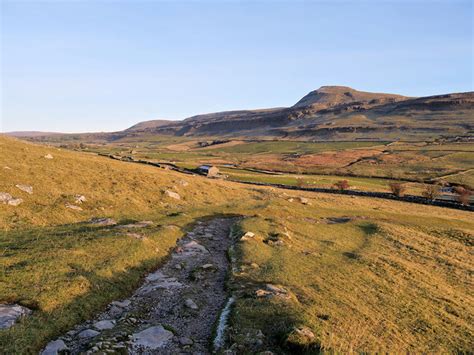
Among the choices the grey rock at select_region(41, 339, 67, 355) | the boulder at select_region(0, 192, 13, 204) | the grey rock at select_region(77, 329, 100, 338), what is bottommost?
the grey rock at select_region(77, 329, 100, 338)

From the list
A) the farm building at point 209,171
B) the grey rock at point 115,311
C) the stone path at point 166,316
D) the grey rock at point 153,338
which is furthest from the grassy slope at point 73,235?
the farm building at point 209,171

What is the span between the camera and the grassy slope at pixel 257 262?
15273mm

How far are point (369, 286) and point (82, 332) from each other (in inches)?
689

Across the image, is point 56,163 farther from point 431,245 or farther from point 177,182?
point 431,245

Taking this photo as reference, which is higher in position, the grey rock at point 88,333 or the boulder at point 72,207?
the boulder at point 72,207

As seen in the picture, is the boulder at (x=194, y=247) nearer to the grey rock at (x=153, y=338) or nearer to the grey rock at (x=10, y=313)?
the grey rock at (x=153, y=338)

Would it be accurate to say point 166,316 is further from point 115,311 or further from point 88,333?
point 88,333

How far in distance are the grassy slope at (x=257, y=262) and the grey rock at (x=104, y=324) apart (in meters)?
1.05

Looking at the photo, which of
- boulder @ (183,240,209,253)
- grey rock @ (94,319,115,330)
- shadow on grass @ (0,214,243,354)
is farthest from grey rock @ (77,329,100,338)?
boulder @ (183,240,209,253)

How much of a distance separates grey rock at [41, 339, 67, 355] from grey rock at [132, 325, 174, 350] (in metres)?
2.45

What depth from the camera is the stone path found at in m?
12.9

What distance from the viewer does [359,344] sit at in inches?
558

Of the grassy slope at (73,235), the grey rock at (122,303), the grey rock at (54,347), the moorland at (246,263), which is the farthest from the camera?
the grey rock at (122,303)

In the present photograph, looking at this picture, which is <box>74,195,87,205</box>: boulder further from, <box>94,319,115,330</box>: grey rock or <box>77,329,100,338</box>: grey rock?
<box>77,329,100,338</box>: grey rock
